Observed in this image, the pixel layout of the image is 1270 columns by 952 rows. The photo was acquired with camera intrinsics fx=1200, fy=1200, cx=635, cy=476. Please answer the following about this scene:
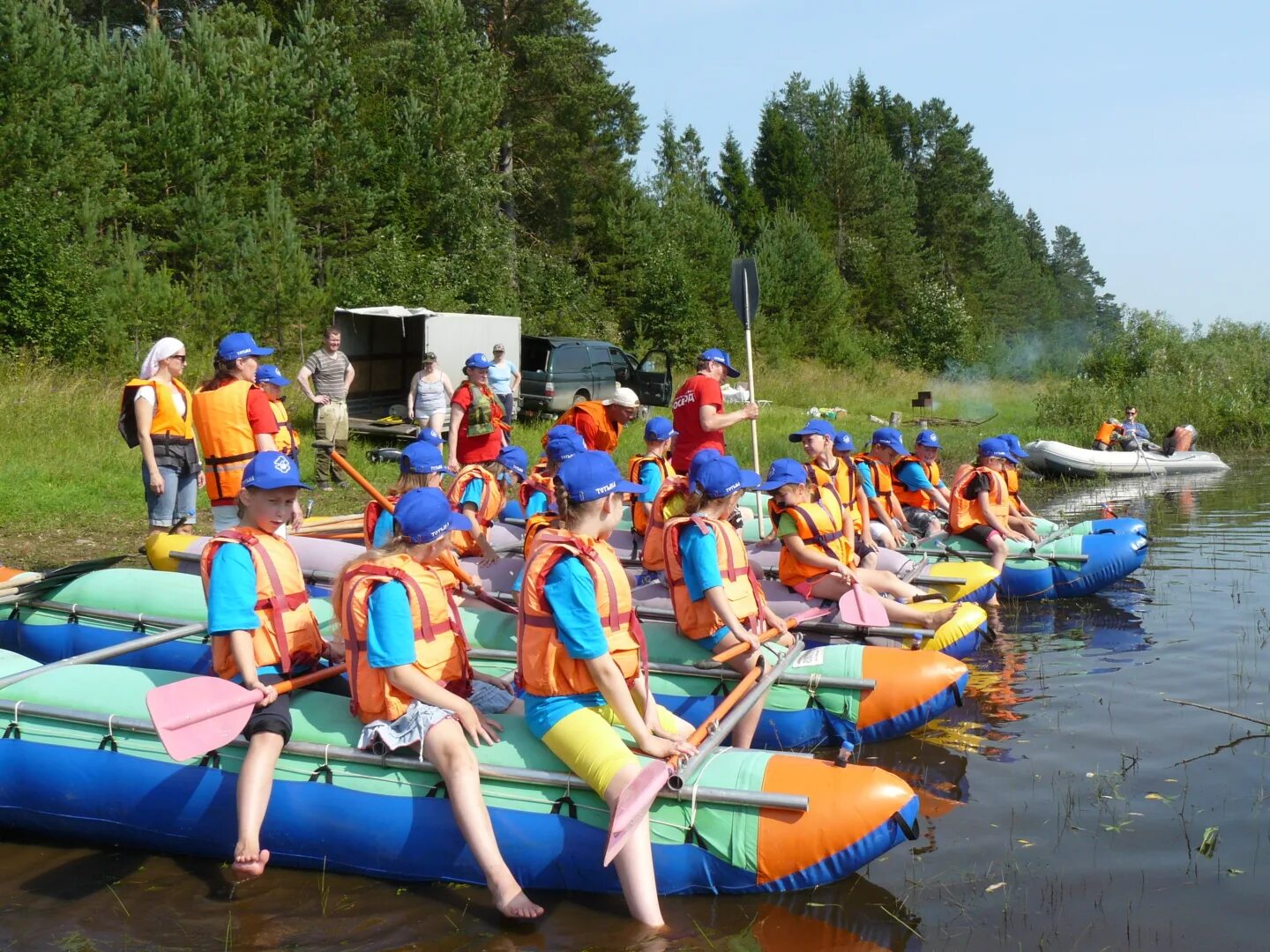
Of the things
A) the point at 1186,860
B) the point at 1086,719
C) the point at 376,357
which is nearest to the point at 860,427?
the point at 376,357

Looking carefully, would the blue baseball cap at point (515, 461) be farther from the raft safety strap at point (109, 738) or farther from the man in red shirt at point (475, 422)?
the raft safety strap at point (109, 738)

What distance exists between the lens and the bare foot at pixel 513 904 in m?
4.44

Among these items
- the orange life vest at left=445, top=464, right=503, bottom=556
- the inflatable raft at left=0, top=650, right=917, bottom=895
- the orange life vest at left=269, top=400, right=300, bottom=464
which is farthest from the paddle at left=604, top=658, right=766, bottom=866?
the orange life vest at left=269, top=400, right=300, bottom=464

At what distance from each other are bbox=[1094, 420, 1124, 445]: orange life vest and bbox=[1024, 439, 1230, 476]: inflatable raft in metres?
0.57

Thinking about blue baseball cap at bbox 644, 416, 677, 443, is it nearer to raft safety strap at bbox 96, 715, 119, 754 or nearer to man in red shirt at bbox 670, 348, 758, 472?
man in red shirt at bbox 670, 348, 758, 472

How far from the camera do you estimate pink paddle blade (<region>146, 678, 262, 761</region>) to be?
4527 mm

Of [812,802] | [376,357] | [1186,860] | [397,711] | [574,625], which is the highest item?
[376,357]

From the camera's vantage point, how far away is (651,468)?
8.58 metres

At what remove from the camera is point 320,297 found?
23.1 metres

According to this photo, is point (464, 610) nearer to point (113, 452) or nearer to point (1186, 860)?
point (1186, 860)

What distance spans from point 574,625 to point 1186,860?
9.37 ft

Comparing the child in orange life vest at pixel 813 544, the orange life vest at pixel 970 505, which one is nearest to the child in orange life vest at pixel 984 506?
the orange life vest at pixel 970 505

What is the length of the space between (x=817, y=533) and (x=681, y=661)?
146cm

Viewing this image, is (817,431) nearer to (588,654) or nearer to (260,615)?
(588,654)
